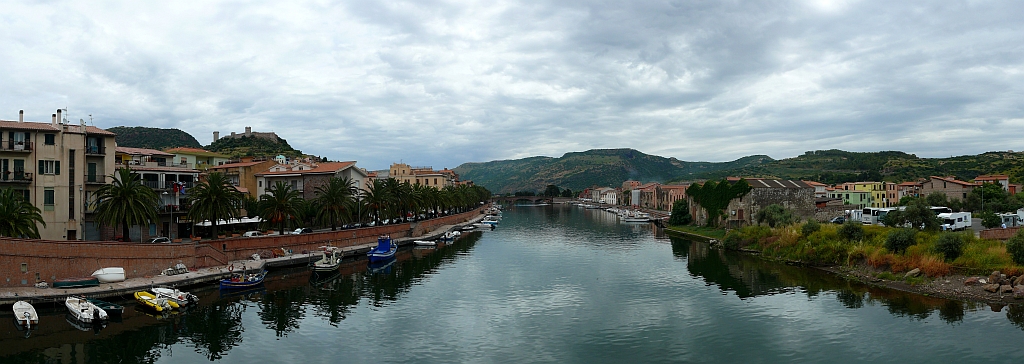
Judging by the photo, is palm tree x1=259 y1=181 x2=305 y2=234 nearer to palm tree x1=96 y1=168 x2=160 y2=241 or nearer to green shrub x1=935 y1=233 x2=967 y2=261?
palm tree x1=96 y1=168 x2=160 y2=241

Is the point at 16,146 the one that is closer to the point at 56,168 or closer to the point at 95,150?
the point at 56,168

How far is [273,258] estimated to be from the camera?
4409 cm

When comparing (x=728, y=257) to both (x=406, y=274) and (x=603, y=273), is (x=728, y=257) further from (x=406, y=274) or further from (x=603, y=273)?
(x=406, y=274)

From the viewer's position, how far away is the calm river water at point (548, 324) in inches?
891

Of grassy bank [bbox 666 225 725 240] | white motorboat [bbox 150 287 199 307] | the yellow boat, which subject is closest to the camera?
the yellow boat

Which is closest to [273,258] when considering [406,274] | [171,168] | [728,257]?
[406,274]

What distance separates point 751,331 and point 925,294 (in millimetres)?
13078

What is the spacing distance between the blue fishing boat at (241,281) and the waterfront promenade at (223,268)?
178cm

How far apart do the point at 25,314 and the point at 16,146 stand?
17.2m

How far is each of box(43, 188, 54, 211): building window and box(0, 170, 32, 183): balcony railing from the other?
1.32 m

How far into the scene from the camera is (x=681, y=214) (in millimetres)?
83062

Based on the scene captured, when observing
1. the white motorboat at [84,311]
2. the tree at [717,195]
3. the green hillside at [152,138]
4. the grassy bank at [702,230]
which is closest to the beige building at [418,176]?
the green hillside at [152,138]

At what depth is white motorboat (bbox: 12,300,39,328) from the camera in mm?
24859

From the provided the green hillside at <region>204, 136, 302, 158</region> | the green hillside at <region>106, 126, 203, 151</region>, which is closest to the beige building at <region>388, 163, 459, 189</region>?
the green hillside at <region>204, 136, 302, 158</region>
